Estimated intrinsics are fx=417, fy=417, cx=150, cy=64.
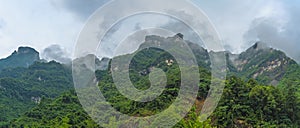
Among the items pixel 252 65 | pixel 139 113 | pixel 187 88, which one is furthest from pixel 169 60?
pixel 252 65

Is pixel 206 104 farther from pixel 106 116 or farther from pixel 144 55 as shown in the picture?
pixel 144 55

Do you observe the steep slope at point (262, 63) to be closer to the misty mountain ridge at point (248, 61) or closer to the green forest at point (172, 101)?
the misty mountain ridge at point (248, 61)

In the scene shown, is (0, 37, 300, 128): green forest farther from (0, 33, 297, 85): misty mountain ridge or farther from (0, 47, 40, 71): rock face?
(0, 47, 40, 71): rock face

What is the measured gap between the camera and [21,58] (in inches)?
5728

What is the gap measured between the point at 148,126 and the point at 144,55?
173ft

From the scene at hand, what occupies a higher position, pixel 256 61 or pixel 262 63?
pixel 256 61

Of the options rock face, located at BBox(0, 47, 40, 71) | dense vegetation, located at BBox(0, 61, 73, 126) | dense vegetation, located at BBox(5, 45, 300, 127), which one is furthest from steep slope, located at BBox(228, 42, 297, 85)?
rock face, located at BBox(0, 47, 40, 71)

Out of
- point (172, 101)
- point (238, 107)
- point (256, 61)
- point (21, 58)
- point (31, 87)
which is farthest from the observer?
point (21, 58)

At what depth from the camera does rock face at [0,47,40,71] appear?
14326cm

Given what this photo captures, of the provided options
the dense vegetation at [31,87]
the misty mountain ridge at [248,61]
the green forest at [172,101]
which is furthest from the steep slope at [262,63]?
the dense vegetation at [31,87]

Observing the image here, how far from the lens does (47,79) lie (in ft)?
307

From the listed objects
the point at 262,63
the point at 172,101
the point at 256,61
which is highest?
the point at 256,61

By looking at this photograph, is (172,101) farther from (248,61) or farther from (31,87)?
(248,61)

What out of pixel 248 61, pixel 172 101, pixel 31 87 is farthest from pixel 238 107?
pixel 248 61
